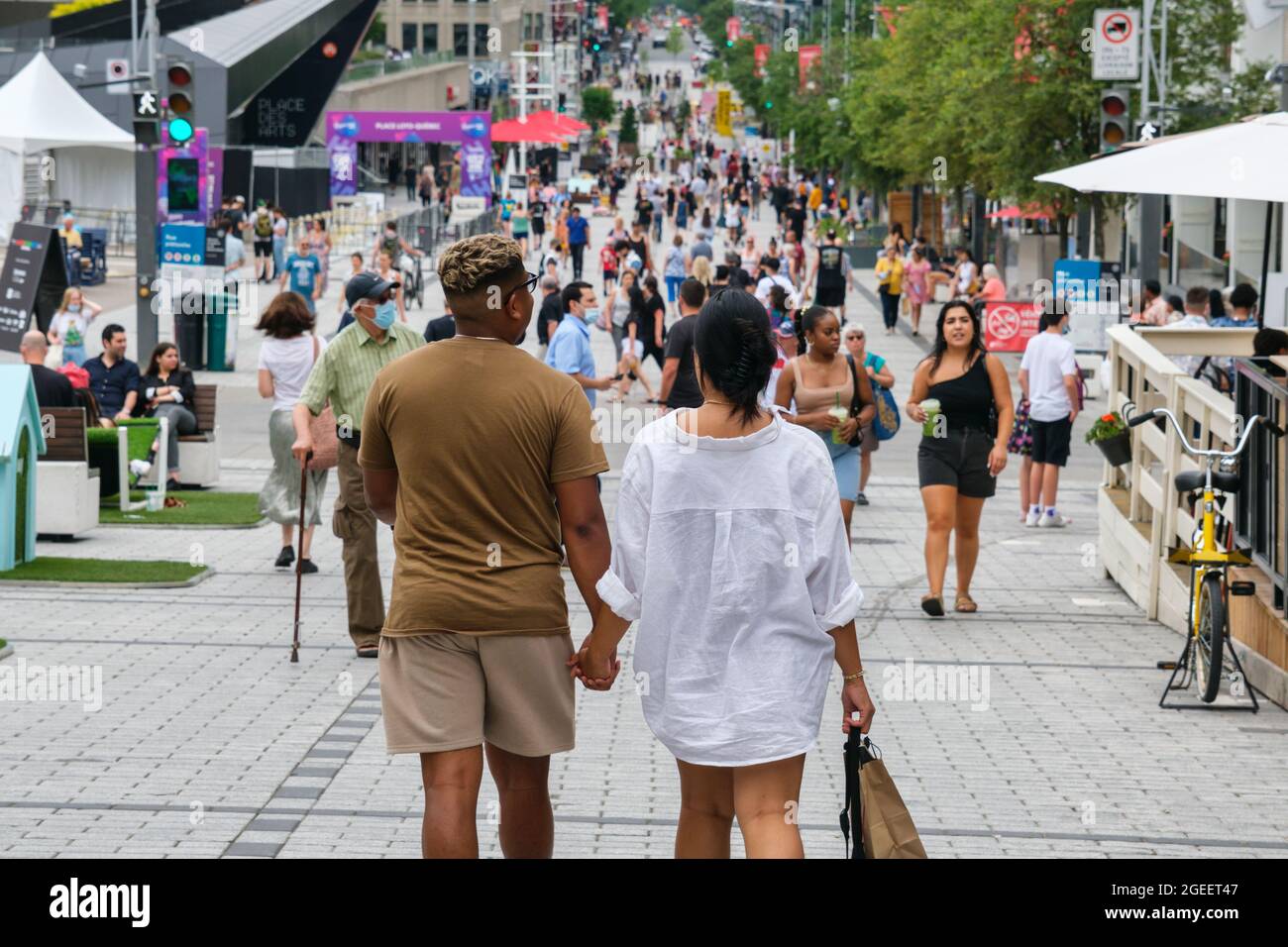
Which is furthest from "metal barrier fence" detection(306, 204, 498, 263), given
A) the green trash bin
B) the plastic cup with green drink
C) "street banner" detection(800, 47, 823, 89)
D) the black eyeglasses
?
the black eyeglasses

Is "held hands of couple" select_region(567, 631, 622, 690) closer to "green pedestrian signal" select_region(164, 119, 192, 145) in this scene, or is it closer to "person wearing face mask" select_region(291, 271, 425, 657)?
"person wearing face mask" select_region(291, 271, 425, 657)

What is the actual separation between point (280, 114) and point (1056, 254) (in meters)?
33.0

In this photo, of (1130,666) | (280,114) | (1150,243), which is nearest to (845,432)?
(1130,666)

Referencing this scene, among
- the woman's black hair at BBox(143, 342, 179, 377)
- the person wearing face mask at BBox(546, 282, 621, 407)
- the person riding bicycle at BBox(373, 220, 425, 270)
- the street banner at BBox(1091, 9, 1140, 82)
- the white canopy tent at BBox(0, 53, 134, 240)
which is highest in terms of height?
the street banner at BBox(1091, 9, 1140, 82)

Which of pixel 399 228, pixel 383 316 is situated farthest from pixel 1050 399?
pixel 399 228

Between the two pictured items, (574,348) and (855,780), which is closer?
(855,780)

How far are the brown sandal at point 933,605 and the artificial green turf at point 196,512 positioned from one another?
18.4 ft

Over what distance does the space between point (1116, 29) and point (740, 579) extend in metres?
19.3

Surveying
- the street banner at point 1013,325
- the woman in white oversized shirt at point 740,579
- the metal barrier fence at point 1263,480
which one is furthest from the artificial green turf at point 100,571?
the street banner at point 1013,325

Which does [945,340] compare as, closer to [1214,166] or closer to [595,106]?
[1214,166]

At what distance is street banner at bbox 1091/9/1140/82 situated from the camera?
22.3 metres

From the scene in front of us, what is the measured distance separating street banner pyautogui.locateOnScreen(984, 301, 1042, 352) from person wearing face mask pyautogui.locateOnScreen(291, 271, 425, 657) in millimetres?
19857

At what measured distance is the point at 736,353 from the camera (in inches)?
188

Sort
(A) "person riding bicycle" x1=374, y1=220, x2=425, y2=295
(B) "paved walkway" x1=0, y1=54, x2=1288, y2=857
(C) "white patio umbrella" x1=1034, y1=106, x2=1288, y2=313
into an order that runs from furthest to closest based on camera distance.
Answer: (A) "person riding bicycle" x1=374, y1=220, x2=425, y2=295, (C) "white patio umbrella" x1=1034, y1=106, x2=1288, y2=313, (B) "paved walkway" x1=0, y1=54, x2=1288, y2=857
